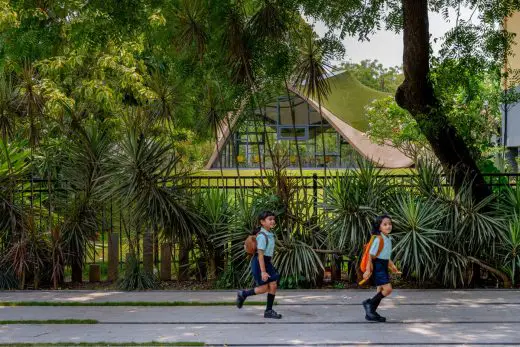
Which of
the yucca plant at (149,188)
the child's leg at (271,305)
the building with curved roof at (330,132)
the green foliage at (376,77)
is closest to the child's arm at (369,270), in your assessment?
the child's leg at (271,305)

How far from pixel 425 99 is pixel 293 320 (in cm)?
441

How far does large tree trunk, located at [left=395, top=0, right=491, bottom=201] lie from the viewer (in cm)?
1158

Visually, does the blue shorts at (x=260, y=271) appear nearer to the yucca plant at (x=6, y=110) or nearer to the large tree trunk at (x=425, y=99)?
the large tree trunk at (x=425, y=99)

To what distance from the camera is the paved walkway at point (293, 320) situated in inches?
318

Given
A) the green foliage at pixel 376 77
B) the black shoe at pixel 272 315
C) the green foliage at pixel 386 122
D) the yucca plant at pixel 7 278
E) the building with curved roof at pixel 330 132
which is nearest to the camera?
the black shoe at pixel 272 315

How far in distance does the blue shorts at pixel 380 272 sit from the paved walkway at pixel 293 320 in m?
0.47

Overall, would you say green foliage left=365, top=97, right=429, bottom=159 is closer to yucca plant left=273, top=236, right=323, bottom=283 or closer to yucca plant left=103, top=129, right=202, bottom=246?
yucca plant left=273, top=236, right=323, bottom=283

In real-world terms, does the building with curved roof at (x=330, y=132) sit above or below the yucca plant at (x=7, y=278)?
above

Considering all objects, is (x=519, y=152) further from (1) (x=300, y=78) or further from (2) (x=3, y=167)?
(2) (x=3, y=167)

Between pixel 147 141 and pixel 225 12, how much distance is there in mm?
2185

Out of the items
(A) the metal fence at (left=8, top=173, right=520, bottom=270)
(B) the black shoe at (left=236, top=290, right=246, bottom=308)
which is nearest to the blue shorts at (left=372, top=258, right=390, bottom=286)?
(B) the black shoe at (left=236, top=290, right=246, bottom=308)

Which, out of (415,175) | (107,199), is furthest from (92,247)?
(415,175)

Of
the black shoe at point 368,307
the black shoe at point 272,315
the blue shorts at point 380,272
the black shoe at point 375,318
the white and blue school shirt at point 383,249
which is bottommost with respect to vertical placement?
the black shoe at point 375,318

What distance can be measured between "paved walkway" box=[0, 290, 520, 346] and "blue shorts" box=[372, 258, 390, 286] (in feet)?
1.56
